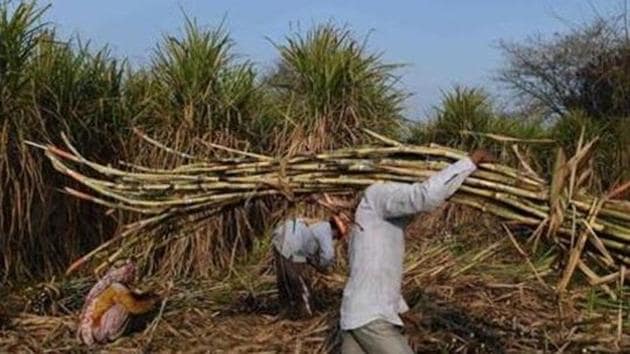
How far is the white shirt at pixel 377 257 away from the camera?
516 centimetres

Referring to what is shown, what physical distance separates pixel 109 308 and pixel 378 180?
2332mm

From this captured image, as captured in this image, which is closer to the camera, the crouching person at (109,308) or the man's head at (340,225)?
the man's head at (340,225)

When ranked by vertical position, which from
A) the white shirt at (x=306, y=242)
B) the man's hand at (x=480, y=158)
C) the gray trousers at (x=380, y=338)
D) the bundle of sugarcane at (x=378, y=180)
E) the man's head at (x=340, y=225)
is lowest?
the gray trousers at (x=380, y=338)

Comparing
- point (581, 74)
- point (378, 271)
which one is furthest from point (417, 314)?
point (581, 74)

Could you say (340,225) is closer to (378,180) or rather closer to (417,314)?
(378,180)

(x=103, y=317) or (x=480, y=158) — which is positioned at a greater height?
(x=480, y=158)

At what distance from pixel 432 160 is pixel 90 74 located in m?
4.74

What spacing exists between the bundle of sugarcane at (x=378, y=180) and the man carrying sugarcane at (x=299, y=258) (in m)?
1.06

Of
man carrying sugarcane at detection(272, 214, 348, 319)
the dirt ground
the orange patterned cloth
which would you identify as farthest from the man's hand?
the orange patterned cloth

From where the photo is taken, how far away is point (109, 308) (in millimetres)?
6895

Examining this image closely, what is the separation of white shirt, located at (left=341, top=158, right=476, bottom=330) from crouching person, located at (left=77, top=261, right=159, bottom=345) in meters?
2.09

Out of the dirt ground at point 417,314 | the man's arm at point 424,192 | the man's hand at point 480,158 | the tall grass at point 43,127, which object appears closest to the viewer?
the man's arm at point 424,192

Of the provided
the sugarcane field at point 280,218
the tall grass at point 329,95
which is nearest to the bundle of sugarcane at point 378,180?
the sugarcane field at point 280,218

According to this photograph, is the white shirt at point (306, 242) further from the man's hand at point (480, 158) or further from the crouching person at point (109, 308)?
the man's hand at point (480, 158)
